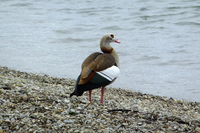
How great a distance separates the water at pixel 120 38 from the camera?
11906 mm

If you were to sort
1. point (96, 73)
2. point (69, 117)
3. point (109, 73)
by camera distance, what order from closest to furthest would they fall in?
1. point (69, 117)
2. point (96, 73)
3. point (109, 73)

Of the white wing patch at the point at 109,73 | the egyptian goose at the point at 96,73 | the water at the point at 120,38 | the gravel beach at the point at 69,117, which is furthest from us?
the water at the point at 120,38

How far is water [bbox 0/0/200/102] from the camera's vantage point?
39.1 ft

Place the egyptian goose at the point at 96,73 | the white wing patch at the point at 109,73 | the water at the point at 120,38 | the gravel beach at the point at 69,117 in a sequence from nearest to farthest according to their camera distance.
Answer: the gravel beach at the point at 69,117 → the egyptian goose at the point at 96,73 → the white wing patch at the point at 109,73 → the water at the point at 120,38

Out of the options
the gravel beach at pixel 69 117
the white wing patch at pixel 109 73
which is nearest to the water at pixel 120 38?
the white wing patch at pixel 109 73

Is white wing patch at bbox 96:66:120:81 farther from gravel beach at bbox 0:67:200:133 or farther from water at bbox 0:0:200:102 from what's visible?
water at bbox 0:0:200:102

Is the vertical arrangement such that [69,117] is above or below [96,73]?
below

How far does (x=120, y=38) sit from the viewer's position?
17250 mm

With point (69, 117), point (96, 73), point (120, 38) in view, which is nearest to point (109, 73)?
point (96, 73)

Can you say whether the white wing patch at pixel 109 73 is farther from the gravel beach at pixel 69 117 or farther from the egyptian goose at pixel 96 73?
the gravel beach at pixel 69 117

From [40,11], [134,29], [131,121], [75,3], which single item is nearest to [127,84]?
[131,121]

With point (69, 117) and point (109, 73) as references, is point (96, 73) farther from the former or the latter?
point (69, 117)

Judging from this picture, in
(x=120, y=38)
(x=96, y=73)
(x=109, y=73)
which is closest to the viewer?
(x=96, y=73)

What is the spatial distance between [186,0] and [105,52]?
19.1 metres
